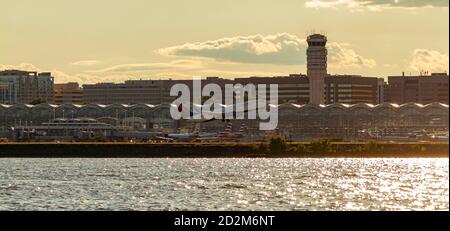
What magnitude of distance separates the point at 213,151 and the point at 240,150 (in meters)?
4.40

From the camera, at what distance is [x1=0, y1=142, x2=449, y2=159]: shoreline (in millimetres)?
181625

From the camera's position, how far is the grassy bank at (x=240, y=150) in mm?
181500

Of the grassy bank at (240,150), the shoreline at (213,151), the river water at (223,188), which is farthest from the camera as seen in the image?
the shoreline at (213,151)

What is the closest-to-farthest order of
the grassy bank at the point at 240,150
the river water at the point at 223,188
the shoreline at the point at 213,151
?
the river water at the point at 223,188, the grassy bank at the point at 240,150, the shoreline at the point at 213,151

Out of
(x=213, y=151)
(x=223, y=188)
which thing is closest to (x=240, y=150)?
(x=213, y=151)

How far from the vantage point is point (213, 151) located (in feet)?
610

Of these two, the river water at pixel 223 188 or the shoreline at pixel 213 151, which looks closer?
the river water at pixel 223 188

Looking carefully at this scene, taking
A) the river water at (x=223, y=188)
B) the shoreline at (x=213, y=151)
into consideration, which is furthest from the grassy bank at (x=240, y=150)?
the river water at (x=223, y=188)

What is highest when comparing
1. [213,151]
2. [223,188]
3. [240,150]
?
[223,188]

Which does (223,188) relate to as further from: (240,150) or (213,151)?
(213,151)

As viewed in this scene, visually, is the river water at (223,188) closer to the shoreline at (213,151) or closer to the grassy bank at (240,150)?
the grassy bank at (240,150)

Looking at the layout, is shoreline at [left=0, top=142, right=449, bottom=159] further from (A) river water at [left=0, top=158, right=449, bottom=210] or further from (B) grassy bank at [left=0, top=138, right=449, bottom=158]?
(A) river water at [left=0, top=158, right=449, bottom=210]
